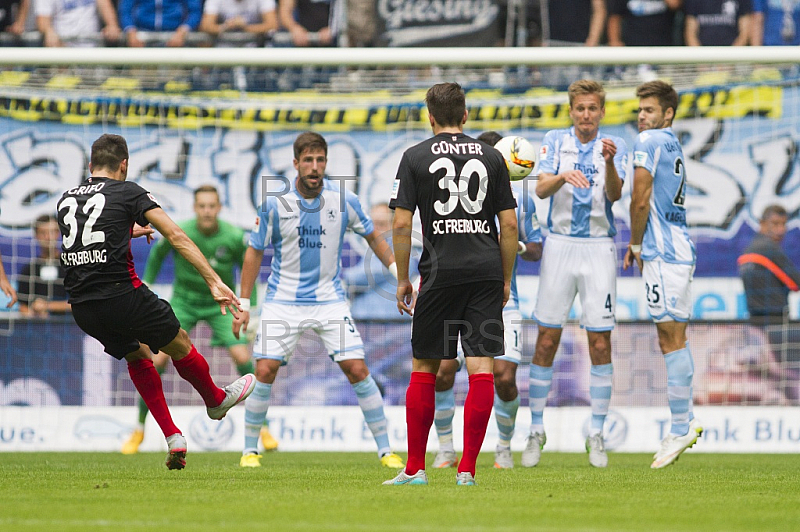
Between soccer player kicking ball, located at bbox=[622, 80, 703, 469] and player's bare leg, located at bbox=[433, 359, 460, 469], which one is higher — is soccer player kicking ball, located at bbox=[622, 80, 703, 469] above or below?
above

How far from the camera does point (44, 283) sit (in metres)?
11.9

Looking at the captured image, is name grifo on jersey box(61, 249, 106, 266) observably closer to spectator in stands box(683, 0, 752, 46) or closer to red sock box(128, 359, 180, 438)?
red sock box(128, 359, 180, 438)

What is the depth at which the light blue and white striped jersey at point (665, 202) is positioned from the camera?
26.2ft

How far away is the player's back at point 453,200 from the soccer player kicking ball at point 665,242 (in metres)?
2.35

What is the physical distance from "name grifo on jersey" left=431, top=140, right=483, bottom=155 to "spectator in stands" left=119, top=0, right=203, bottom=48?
9616 millimetres

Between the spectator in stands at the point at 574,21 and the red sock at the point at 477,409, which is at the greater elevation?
the spectator in stands at the point at 574,21

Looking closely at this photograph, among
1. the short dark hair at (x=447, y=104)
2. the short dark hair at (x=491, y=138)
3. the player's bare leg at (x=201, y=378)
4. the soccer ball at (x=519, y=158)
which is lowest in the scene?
the player's bare leg at (x=201, y=378)

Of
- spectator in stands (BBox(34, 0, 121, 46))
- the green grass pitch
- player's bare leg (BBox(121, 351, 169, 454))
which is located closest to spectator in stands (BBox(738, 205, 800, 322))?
the green grass pitch

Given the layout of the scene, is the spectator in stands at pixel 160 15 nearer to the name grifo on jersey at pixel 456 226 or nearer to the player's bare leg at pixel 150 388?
the player's bare leg at pixel 150 388

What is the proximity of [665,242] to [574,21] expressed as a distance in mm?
7495

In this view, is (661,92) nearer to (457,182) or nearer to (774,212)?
(457,182)

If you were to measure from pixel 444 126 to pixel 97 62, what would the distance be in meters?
5.33

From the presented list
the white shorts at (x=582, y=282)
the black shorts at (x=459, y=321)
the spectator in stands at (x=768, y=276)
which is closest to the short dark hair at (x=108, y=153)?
the black shorts at (x=459, y=321)

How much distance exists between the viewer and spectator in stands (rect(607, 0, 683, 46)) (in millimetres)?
14664
